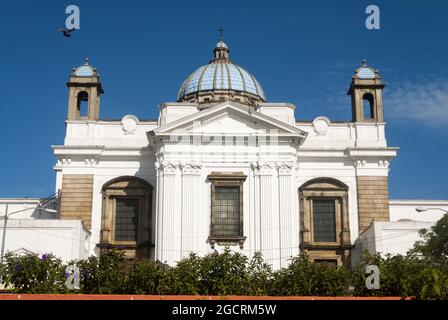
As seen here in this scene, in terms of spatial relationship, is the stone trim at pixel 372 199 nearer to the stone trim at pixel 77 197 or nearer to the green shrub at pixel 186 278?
the green shrub at pixel 186 278

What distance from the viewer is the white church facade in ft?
139

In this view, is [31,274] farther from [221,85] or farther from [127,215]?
[221,85]

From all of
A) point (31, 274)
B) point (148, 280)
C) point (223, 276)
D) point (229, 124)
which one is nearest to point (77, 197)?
point (229, 124)

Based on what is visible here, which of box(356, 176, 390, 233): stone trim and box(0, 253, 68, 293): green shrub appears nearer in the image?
box(0, 253, 68, 293): green shrub

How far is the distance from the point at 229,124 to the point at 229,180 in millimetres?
3869

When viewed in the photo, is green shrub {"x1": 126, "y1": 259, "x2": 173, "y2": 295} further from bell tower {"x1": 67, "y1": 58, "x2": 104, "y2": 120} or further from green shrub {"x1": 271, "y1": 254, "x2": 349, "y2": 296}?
bell tower {"x1": 67, "y1": 58, "x2": 104, "y2": 120}

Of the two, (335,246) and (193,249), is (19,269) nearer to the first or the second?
(193,249)

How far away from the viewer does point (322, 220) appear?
45.9 metres

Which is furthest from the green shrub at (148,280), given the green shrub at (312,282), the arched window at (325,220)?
the arched window at (325,220)

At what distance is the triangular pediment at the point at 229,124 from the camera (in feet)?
143

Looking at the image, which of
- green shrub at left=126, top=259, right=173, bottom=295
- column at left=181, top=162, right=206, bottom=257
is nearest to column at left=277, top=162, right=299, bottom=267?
column at left=181, top=162, right=206, bottom=257

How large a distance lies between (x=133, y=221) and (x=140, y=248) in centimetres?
209
